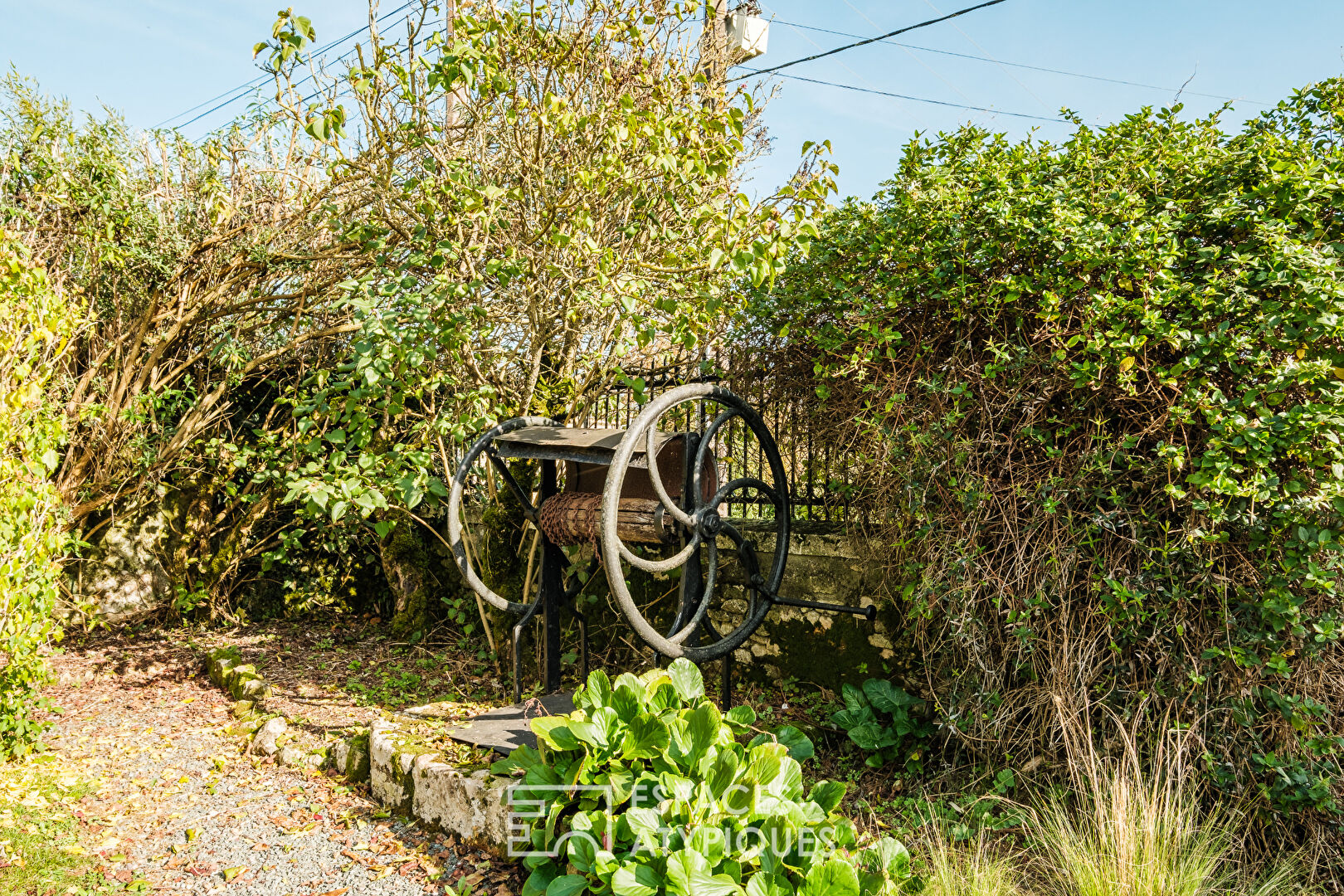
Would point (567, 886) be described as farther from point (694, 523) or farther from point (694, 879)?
point (694, 523)

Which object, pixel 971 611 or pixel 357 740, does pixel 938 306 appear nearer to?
pixel 971 611

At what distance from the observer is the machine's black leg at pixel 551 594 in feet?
12.8

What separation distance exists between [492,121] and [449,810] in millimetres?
3546

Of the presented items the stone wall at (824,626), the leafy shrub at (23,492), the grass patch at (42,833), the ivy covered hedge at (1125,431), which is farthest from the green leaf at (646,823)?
the leafy shrub at (23,492)

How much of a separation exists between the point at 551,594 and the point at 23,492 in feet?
8.17

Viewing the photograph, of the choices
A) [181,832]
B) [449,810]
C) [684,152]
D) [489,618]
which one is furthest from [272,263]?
[449,810]

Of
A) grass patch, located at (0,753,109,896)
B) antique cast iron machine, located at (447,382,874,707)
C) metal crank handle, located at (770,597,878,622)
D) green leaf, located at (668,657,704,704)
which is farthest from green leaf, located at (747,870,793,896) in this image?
grass patch, located at (0,753,109,896)

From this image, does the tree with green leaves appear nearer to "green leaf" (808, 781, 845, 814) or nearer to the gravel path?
the gravel path

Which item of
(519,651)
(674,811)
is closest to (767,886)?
(674,811)

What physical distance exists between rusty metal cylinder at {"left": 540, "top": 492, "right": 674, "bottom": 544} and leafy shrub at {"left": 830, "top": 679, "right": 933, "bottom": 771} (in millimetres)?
1159

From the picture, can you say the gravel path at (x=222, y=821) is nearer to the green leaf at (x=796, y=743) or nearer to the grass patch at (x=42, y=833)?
the grass patch at (x=42, y=833)

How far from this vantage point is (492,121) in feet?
14.8

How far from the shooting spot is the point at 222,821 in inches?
134

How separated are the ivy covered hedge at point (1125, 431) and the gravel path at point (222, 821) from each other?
2106 mm
